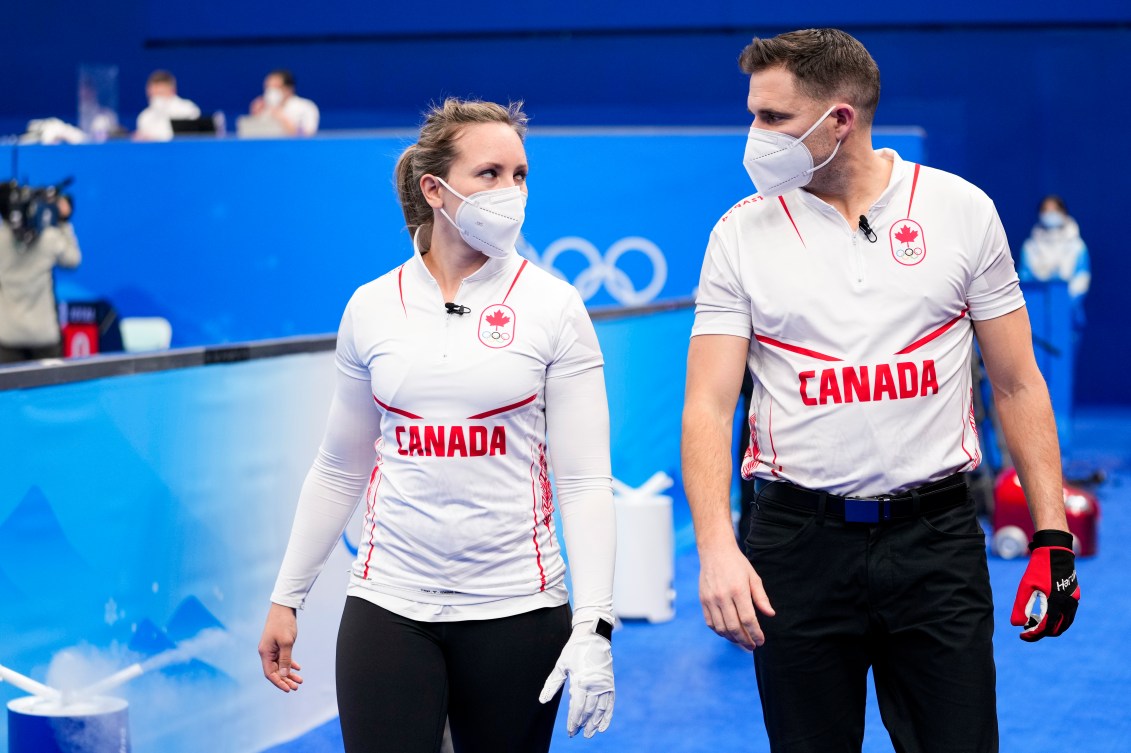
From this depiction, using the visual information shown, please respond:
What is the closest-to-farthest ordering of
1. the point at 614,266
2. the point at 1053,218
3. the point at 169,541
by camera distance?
the point at 169,541 → the point at 614,266 → the point at 1053,218

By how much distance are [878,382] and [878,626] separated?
43cm

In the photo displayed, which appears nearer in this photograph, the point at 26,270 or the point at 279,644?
the point at 279,644

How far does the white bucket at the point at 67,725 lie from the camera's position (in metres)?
3.54

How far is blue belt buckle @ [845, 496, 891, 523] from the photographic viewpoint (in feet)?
8.39

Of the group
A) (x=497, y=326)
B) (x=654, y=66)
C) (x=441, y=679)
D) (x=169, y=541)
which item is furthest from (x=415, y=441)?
(x=654, y=66)

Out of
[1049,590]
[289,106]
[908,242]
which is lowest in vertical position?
[1049,590]

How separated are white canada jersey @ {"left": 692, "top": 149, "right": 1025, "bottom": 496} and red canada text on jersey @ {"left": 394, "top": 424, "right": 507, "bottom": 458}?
42 centimetres

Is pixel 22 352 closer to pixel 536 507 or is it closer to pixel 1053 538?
pixel 536 507

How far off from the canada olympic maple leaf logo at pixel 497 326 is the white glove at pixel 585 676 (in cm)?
51

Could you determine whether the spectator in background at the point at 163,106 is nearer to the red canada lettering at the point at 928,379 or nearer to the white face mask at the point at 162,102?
the white face mask at the point at 162,102

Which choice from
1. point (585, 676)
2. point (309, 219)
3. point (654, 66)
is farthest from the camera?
point (654, 66)

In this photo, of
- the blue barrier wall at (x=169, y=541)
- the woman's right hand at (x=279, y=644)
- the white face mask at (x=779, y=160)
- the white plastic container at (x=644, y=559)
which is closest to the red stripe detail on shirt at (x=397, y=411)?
the woman's right hand at (x=279, y=644)

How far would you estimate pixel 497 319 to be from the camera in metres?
2.64

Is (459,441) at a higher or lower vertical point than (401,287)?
lower
